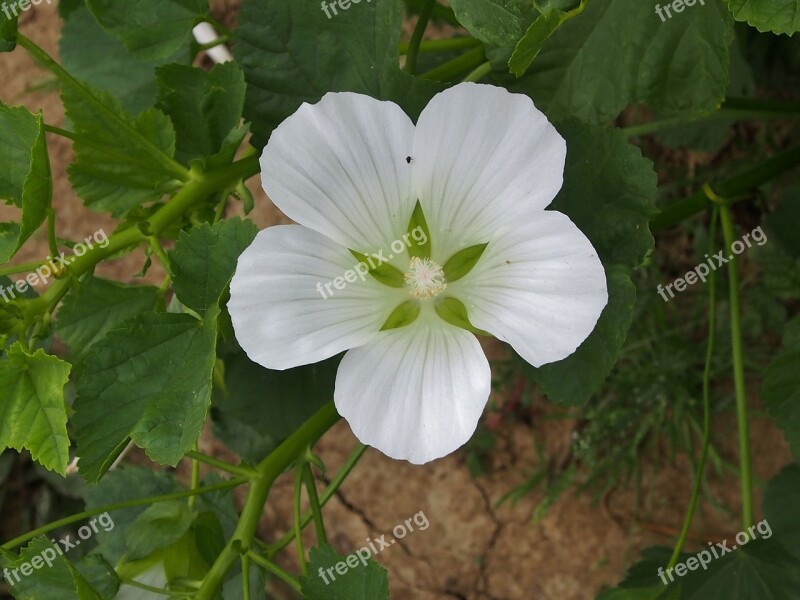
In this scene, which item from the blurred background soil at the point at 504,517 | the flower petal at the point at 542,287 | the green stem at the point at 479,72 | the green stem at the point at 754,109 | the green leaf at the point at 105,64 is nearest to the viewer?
the flower petal at the point at 542,287

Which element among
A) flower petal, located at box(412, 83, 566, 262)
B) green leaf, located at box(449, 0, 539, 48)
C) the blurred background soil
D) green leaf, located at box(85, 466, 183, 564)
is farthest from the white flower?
the blurred background soil

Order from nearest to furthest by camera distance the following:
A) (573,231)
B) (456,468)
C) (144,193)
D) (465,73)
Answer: (573,231)
(144,193)
(465,73)
(456,468)

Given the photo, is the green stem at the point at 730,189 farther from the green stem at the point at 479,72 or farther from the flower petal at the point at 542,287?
the flower petal at the point at 542,287

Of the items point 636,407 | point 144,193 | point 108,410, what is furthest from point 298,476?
point 636,407

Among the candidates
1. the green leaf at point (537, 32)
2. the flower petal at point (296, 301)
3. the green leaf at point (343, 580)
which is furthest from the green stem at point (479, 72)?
the green leaf at point (343, 580)

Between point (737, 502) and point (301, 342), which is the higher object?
point (301, 342)

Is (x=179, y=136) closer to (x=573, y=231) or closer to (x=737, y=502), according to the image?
(x=573, y=231)

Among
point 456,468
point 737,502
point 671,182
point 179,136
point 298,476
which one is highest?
point 179,136
